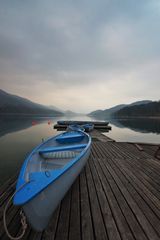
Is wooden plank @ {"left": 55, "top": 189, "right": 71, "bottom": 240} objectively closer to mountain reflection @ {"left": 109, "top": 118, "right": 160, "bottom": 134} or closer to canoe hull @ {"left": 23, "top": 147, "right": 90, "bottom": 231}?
canoe hull @ {"left": 23, "top": 147, "right": 90, "bottom": 231}

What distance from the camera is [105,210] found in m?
2.62

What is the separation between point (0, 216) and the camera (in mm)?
2506

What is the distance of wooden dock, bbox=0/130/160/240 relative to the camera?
2098 millimetres

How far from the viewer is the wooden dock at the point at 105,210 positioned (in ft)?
6.88

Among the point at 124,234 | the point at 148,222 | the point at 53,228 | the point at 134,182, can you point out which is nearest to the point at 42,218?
the point at 53,228

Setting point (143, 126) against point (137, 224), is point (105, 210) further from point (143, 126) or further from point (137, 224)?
point (143, 126)

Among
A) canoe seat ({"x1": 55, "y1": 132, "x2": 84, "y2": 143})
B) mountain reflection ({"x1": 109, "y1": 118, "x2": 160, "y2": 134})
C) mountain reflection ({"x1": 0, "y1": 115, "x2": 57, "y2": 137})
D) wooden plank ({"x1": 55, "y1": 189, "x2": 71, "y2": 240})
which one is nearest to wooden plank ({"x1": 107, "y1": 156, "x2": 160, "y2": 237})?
wooden plank ({"x1": 55, "y1": 189, "x2": 71, "y2": 240})

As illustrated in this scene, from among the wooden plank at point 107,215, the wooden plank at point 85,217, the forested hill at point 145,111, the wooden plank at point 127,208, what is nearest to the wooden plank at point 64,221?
the wooden plank at point 85,217

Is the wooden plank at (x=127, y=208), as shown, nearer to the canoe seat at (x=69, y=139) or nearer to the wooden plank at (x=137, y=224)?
the wooden plank at (x=137, y=224)

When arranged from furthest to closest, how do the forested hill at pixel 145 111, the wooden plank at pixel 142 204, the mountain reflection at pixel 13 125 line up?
the forested hill at pixel 145 111, the mountain reflection at pixel 13 125, the wooden plank at pixel 142 204

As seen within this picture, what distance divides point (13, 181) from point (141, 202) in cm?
389

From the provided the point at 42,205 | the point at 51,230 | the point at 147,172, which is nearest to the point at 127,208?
the point at 51,230

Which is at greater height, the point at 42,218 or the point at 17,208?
the point at 42,218

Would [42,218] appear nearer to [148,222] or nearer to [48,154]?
[148,222]
